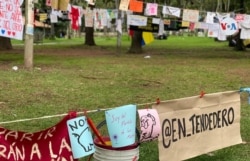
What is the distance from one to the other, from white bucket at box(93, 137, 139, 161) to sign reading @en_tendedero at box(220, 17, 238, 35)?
44.0 ft

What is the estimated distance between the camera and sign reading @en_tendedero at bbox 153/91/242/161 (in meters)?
3.79

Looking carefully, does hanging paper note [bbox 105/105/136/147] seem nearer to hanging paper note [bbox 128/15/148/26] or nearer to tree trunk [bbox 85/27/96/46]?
hanging paper note [bbox 128/15/148/26]

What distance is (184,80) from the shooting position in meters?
9.91

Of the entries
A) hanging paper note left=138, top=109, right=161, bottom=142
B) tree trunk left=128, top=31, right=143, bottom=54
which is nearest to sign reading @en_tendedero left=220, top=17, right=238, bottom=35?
tree trunk left=128, top=31, right=143, bottom=54

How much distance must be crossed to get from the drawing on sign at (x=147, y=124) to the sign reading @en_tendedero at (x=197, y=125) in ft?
0.57

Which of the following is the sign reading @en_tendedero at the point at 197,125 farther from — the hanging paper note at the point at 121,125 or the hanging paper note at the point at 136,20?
the hanging paper note at the point at 136,20

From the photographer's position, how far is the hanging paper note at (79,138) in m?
3.17

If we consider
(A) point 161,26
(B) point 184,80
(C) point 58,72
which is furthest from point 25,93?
(A) point 161,26

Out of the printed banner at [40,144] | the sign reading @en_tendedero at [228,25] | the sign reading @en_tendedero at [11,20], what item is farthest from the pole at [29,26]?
the sign reading @en_tendedero at [228,25]

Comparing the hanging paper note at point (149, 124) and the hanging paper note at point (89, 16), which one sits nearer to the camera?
the hanging paper note at point (149, 124)

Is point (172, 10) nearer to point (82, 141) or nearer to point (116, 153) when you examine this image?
point (116, 153)

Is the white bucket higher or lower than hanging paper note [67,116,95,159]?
lower

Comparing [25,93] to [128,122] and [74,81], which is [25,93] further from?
[128,122]

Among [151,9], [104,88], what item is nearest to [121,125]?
[104,88]
